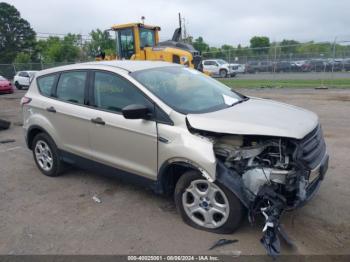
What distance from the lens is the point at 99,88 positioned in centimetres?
442

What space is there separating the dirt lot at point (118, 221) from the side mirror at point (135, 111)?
120 centimetres

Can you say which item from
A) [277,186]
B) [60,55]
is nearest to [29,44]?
[60,55]

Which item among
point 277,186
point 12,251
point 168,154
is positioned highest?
point 168,154

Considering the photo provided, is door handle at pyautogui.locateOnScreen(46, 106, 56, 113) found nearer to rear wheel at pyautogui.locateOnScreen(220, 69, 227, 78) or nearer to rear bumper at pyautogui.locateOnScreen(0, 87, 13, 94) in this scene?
rear bumper at pyautogui.locateOnScreen(0, 87, 13, 94)

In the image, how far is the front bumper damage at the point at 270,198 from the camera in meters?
3.12

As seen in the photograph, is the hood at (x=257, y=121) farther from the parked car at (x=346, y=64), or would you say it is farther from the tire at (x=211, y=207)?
the parked car at (x=346, y=64)

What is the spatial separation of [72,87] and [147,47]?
9829 mm

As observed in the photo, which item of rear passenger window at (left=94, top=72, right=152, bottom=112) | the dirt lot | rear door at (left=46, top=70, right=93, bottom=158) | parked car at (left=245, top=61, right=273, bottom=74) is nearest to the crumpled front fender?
the dirt lot

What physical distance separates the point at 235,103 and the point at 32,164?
386 cm

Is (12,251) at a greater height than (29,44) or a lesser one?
lesser

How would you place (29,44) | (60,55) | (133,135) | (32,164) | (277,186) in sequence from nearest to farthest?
1. (277,186)
2. (133,135)
3. (32,164)
4. (60,55)
5. (29,44)

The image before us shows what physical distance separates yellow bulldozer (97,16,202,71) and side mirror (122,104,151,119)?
10.4 m

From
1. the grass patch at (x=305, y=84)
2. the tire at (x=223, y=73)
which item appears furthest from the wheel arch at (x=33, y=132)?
the tire at (x=223, y=73)

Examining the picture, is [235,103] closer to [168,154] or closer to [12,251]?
[168,154]
